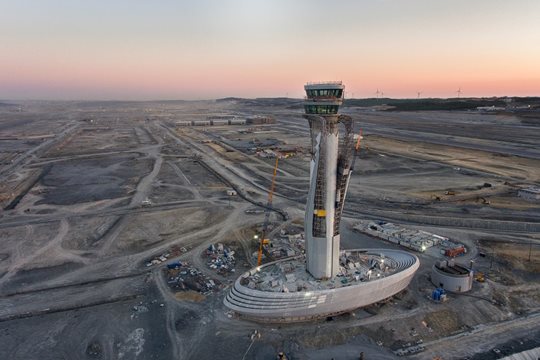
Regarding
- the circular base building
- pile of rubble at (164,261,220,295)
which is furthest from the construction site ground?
the circular base building

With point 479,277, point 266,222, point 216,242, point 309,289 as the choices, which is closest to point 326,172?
point 309,289

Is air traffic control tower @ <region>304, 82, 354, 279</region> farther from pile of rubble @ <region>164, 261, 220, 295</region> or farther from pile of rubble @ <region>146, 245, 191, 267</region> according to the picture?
pile of rubble @ <region>146, 245, 191, 267</region>

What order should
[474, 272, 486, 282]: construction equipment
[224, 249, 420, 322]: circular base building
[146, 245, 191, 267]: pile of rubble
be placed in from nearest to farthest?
[224, 249, 420, 322]: circular base building → [474, 272, 486, 282]: construction equipment → [146, 245, 191, 267]: pile of rubble

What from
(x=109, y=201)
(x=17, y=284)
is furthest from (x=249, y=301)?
(x=109, y=201)

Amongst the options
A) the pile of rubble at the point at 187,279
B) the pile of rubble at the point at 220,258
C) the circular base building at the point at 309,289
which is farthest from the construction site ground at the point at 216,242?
the circular base building at the point at 309,289

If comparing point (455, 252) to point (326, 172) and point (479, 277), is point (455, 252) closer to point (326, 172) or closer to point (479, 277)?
point (479, 277)
